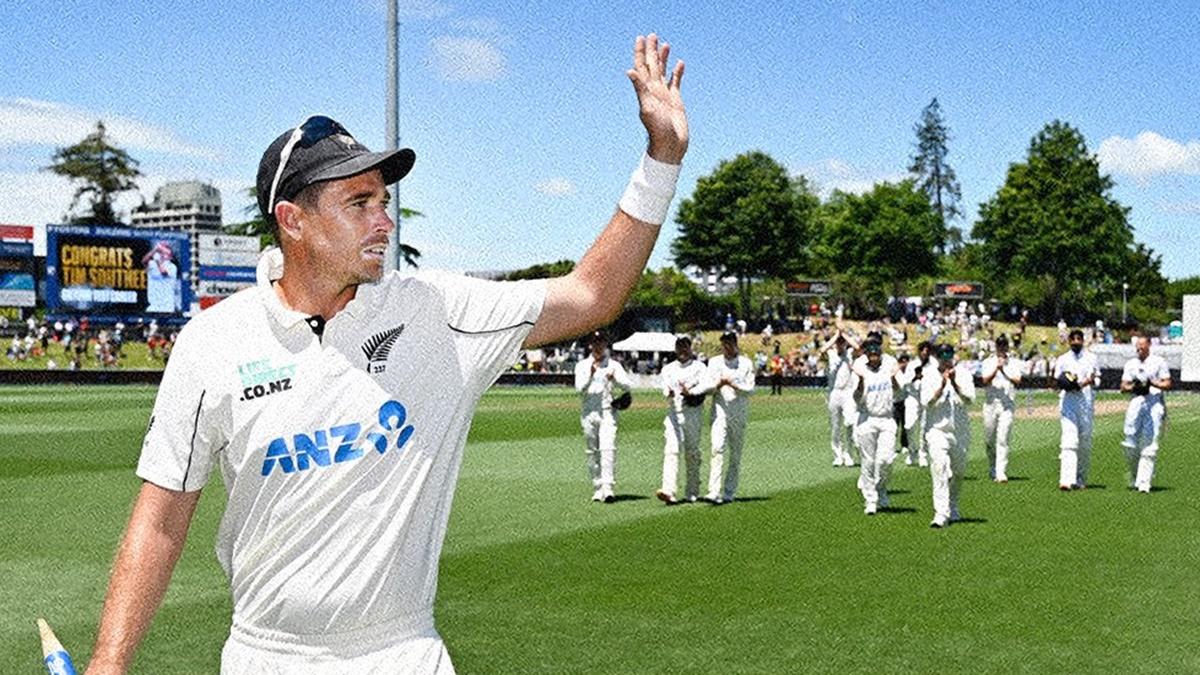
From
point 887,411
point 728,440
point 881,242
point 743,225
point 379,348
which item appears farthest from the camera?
point 881,242

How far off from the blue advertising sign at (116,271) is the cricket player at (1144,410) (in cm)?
5856

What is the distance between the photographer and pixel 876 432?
51.2 ft

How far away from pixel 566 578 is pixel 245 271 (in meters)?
61.2

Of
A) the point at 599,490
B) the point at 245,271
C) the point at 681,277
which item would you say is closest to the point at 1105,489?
the point at 599,490

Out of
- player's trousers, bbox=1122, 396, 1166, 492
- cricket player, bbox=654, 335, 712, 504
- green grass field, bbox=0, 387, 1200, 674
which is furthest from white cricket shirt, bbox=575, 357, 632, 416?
player's trousers, bbox=1122, 396, 1166, 492

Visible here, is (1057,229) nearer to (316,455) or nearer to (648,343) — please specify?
(648,343)

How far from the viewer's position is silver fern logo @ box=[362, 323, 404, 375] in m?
2.88

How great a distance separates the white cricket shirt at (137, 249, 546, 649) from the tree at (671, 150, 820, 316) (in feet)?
307

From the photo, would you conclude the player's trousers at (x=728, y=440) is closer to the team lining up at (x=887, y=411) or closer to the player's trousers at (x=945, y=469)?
the team lining up at (x=887, y=411)

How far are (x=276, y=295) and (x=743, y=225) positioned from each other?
95093 mm

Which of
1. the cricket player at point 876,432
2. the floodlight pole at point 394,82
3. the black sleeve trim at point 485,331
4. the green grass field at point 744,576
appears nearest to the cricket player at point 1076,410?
the green grass field at point 744,576

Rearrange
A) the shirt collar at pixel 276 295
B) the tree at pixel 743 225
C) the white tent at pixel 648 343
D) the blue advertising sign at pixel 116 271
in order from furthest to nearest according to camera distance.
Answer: the tree at pixel 743 225 < the white tent at pixel 648 343 < the blue advertising sign at pixel 116 271 < the shirt collar at pixel 276 295

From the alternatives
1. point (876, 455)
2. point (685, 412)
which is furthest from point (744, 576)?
point (685, 412)

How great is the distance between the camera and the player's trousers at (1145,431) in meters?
18.0
